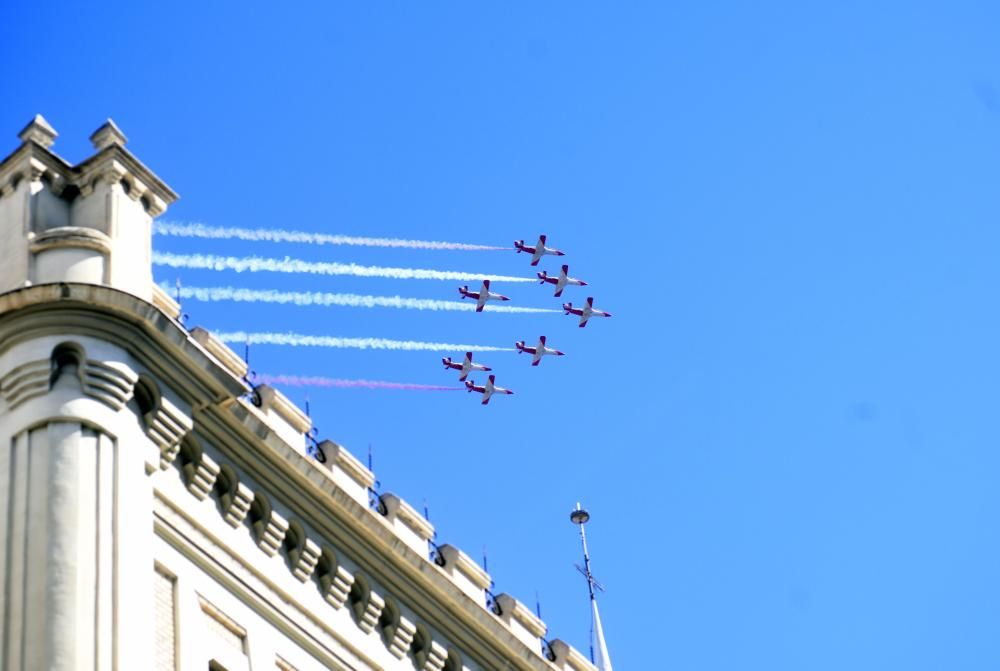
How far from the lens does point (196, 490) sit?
62.0 metres

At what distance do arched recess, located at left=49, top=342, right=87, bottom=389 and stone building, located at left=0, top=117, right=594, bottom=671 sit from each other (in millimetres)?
45

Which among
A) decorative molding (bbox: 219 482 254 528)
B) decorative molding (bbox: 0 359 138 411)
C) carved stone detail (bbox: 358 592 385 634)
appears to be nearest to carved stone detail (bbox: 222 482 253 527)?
decorative molding (bbox: 219 482 254 528)

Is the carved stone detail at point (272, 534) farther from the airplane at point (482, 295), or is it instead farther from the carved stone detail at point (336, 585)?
the airplane at point (482, 295)

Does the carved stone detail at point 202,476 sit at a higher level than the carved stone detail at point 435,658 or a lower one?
higher

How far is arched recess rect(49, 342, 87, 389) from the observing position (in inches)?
2307

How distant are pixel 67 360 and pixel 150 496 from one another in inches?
→ 142

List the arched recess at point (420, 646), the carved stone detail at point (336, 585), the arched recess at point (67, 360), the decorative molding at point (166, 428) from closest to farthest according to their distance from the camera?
the arched recess at point (67, 360) < the decorative molding at point (166, 428) < the carved stone detail at point (336, 585) < the arched recess at point (420, 646)

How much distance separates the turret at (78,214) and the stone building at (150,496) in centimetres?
5

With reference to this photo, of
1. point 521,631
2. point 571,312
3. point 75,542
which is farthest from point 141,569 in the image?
point 571,312

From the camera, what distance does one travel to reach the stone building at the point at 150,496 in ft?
183

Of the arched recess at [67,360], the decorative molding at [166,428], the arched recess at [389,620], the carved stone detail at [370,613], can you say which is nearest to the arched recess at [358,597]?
the carved stone detail at [370,613]

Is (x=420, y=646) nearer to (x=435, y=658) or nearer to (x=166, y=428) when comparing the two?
(x=435, y=658)

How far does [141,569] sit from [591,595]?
112 feet

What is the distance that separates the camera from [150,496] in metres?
59.3
